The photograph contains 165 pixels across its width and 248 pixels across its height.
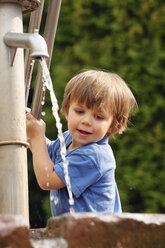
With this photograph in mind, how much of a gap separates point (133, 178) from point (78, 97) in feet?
6.54

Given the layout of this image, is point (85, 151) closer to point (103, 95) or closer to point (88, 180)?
point (88, 180)

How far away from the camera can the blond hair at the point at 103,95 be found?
8.61 feet

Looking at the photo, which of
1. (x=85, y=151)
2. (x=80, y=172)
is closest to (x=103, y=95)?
(x=85, y=151)

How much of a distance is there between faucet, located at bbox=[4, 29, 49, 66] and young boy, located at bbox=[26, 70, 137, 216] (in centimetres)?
55

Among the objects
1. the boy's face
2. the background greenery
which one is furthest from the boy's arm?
the background greenery

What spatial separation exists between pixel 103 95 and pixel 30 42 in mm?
717

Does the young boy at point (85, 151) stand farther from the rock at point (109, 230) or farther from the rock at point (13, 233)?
the rock at point (13, 233)

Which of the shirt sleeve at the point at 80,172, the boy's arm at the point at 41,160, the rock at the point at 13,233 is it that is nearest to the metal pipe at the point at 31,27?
the boy's arm at the point at 41,160

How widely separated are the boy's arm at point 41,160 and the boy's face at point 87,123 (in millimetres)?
169

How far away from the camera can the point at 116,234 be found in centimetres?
159

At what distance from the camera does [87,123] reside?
2.59 metres

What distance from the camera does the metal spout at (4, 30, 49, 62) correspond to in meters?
2.00

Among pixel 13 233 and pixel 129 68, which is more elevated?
pixel 13 233

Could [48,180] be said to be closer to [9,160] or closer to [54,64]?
[9,160]
